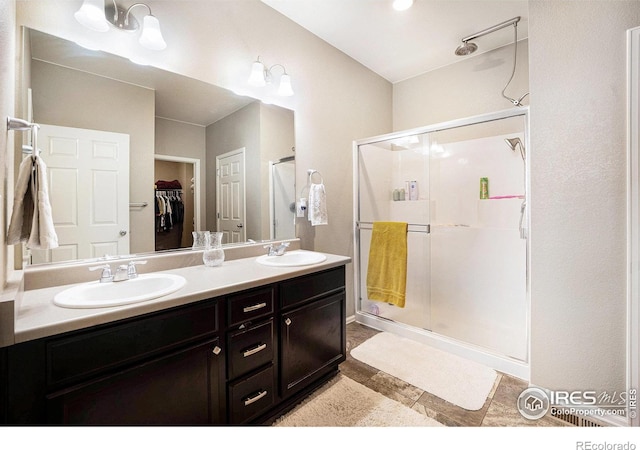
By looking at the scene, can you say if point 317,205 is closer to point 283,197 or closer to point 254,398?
point 283,197

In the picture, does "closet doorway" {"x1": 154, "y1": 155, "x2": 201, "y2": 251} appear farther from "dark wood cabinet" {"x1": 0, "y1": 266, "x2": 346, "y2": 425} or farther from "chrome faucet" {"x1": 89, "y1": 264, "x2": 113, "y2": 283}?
"dark wood cabinet" {"x1": 0, "y1": 266, "x2": 346, "y2": 425}

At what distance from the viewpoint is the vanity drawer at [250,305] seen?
1.23 m

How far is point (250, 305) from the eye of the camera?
4.25ft

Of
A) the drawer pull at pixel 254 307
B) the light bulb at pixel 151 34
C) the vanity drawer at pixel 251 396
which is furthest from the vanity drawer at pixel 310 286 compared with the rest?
the light bulb at pixel 151 34

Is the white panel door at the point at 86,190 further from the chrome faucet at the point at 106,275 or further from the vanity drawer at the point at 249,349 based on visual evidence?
the vanity drawer at the point at 249,349

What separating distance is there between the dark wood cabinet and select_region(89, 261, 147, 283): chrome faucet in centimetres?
45

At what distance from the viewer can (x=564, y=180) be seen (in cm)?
150

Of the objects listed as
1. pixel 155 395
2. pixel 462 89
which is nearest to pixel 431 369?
pixel 155 395

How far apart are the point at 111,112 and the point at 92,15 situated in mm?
434

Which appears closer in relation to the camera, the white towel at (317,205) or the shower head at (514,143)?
the white towel at (317,205)

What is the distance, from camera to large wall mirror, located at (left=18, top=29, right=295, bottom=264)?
1.26 metres

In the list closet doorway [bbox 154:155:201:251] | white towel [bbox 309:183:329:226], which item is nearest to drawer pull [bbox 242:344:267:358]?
closet doorway [bbox 154:155:201:251]

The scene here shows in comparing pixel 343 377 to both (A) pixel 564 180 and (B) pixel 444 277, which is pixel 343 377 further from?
(A) pixel 564 180
